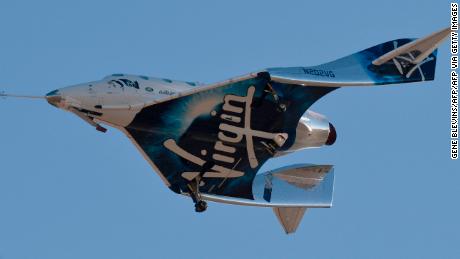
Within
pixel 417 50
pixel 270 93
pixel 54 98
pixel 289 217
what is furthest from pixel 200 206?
pixel 417 50

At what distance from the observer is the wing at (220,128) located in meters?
62.4

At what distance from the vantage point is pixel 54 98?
2376 inches

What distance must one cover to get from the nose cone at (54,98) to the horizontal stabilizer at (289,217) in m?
17.9

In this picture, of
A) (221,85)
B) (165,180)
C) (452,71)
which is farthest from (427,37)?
(165,180)

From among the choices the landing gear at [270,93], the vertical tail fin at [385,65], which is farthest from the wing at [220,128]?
the vertical tail fin at [385,65]

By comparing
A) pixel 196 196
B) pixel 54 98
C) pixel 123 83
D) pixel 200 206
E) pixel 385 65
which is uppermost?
pixel 123 83

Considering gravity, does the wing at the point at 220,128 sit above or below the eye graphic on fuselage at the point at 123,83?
below

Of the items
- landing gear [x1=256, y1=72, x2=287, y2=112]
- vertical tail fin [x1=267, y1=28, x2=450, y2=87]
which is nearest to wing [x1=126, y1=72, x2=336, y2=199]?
landing gear [x1=256, y1=72, x2=287, y2=112]

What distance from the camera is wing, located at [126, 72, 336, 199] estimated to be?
2457 inches

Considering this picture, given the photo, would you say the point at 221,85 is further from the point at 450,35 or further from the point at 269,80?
the point at 450,35

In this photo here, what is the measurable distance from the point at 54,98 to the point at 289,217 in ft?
62.0

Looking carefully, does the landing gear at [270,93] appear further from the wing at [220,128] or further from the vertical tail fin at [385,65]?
the vertical tail fin at [385,65]

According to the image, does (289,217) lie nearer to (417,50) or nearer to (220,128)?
(220,128)

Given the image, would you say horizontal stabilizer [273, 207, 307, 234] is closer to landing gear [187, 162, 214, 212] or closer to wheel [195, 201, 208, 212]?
landing gear [187, 162, 214, 212]
